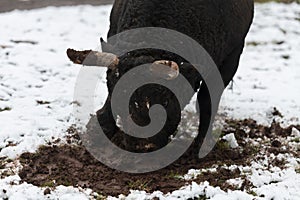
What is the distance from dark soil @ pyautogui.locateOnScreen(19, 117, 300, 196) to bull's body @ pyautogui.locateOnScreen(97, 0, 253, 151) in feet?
1.20

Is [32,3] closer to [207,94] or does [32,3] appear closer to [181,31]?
[207,94]

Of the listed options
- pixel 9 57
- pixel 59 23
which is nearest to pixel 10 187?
pixel 9 57

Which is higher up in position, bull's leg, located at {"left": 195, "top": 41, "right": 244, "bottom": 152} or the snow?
bull's leg, located at {"left": 195, "top": 41, "right": 244, "bottom": 152}

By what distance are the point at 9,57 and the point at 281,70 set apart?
4620 millimetres

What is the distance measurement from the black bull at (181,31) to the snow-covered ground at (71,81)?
0.69m

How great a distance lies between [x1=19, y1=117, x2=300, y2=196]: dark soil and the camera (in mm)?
4594

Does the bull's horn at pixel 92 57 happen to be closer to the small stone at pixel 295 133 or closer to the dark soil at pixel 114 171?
the dark soil at pixel 114 171

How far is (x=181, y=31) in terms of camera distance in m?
4.97

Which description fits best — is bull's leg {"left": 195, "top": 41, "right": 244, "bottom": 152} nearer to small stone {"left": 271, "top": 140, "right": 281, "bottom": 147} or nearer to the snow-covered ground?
small stone {"left": 271, "top": 140, "right": 281, "bottom": 147}

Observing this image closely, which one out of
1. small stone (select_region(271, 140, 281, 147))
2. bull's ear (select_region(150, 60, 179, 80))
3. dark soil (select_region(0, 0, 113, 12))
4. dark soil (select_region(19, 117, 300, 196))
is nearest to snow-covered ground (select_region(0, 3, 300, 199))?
dark soil (select_region(19, 117, 300, 196))

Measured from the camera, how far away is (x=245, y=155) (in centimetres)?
551

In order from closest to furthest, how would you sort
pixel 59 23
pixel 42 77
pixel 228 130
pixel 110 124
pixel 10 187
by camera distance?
1. pixel 10 187
2. pixel 110 124
3. pixel 228 130
4. pixel 42 77
5. pixel 59 23

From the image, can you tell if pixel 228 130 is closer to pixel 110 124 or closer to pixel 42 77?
pixel 110 124

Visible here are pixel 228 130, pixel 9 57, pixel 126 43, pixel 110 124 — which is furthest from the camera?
A: pixel 9 57
